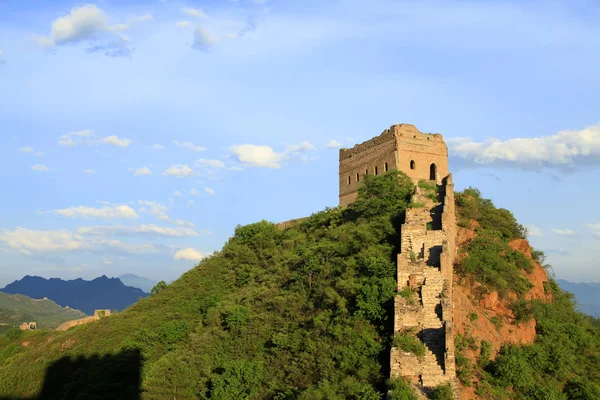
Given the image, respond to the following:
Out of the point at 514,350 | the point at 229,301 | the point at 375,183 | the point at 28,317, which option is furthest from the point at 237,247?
the point at 28,317

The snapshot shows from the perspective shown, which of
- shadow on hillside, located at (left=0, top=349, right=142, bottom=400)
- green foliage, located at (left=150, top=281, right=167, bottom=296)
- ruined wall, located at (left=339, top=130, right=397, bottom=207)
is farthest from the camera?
green foliage, located at (left=150, top=281, right=167, bottom=296)

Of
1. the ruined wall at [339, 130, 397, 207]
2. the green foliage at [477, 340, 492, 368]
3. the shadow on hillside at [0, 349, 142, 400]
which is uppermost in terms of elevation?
the ruined wall at [339, 130, 397, 207]

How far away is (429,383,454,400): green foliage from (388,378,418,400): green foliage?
23.2 inches

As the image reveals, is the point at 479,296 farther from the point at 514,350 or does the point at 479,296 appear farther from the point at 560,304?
the point at 560,304

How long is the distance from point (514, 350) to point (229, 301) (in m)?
16.0

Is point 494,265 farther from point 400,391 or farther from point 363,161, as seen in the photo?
point 363,161

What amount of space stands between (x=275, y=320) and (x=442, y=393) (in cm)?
1050

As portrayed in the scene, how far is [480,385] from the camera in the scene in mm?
21250

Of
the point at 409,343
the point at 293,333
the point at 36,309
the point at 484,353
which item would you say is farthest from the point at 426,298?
the point at 36,309

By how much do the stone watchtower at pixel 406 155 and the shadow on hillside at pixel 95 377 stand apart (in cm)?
1681

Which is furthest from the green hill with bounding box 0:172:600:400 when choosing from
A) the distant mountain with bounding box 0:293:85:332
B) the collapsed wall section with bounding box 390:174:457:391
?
the distant mountain with bounding box 0:293:85:332

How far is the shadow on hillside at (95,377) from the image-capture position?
108 feet

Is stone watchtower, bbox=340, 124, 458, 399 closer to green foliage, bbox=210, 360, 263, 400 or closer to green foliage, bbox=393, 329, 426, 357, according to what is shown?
green foliage, bbox=393, 329, 426, 357

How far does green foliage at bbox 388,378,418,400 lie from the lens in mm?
19953
